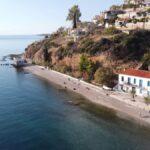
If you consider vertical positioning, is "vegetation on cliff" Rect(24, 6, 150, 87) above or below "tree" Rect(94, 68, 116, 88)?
above

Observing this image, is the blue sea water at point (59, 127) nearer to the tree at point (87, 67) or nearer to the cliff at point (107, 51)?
the tree at point (87, 67)

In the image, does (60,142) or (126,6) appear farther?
(126,6)

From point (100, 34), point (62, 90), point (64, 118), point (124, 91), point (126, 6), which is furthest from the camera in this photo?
point (126, 6)

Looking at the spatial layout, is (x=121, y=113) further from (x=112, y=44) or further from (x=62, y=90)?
(x=112, y=44)

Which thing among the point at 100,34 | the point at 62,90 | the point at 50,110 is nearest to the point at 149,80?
the point at 50,110

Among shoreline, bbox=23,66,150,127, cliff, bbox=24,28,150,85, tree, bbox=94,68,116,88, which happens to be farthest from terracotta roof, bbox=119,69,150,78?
cliff, bbox=24,28,150,85

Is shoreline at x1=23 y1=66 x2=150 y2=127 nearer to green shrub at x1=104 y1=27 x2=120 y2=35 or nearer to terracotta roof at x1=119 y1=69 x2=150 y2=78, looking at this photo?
terracotta roof at x1=119 y1=69 x2=150 y2=78
